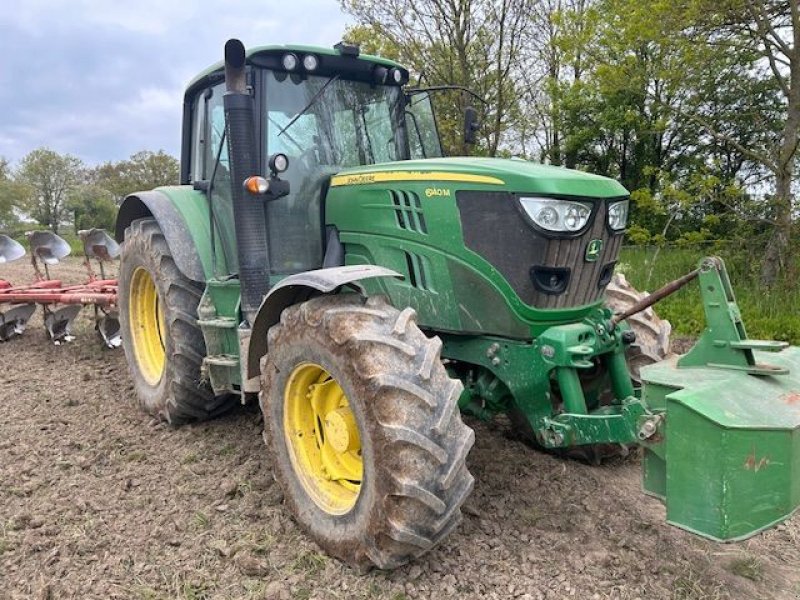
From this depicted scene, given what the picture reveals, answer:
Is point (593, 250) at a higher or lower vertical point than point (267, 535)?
higher

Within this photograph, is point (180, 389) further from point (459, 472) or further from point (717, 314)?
point (717, 314)

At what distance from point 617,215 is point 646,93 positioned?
28.3ft

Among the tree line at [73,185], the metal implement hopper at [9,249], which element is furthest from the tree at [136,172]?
the metal implement hopper at [9,249]

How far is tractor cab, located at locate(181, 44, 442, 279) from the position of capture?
12.4 feet

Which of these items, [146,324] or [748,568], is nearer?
[748,568]

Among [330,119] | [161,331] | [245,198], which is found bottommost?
[161,331]

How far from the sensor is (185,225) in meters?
4.36

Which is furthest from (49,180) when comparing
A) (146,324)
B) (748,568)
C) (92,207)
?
(748,568)

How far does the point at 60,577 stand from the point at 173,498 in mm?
735

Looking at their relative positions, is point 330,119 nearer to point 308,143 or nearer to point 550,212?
point 308,143

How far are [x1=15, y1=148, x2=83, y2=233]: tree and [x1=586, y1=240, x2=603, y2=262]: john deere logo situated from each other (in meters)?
42.2

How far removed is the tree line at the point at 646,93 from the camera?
8.12 meters

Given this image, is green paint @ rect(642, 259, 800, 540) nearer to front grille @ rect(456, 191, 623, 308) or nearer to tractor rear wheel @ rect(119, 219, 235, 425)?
front grille @ rect(456, 191, 623, 308)

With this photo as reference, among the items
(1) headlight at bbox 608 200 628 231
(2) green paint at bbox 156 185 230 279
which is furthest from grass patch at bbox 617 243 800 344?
(2) green paint at bbox 156 185 230 279
